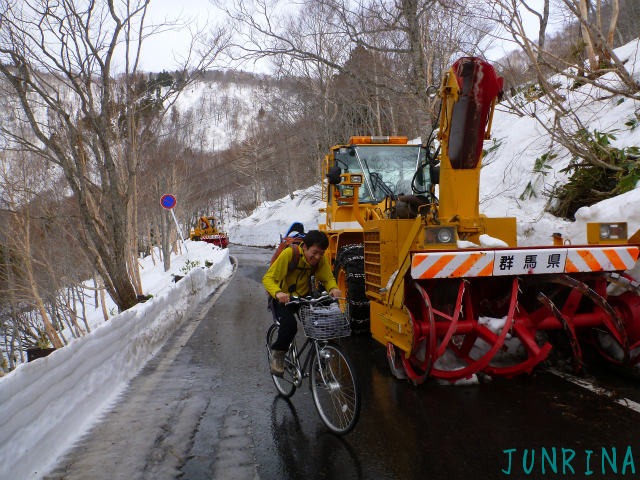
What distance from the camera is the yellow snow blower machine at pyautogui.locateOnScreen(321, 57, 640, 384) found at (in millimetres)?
4680

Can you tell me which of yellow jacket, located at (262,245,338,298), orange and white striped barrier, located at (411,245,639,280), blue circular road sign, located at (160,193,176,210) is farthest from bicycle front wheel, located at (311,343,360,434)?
blue circular road sign, located at (160,193,176,210)

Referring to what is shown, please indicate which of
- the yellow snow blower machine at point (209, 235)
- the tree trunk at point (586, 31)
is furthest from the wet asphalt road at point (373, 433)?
the yellow snow blower machine at point (209, 235)

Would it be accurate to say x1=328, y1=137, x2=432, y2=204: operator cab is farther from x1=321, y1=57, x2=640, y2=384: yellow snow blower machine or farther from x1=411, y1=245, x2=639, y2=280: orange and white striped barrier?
x1=411, y1=245, x2=639, y2=280: orange and white striped barrier

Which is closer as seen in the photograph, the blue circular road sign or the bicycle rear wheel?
the bicycle rear wheel

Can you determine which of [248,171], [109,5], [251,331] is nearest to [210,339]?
[251,331]

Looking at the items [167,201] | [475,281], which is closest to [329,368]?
[475,281]

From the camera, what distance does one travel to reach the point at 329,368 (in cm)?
434

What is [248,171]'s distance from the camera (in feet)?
184

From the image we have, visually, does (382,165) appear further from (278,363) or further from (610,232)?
(278,363)

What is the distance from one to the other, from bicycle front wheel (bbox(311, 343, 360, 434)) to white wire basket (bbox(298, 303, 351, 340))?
154mm

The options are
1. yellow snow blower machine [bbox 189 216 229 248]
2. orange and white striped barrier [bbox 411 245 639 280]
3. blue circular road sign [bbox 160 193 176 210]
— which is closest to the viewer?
orange and white striped barrier [bbox 411 245 639 280]

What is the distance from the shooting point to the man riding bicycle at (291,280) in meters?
4.68

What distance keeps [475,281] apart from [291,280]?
7.00ft

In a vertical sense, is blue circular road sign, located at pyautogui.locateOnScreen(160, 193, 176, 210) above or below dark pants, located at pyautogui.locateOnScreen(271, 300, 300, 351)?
above
